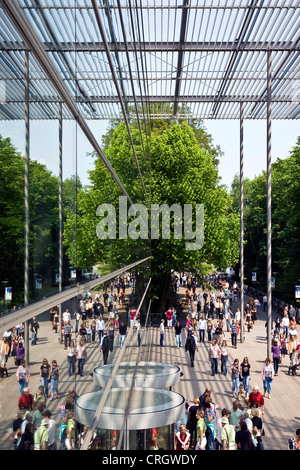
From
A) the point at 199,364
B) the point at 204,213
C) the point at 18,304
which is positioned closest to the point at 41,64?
the point at 18,304

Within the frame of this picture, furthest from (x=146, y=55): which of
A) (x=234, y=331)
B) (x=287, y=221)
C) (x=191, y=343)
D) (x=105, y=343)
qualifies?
(x=287, y=221)

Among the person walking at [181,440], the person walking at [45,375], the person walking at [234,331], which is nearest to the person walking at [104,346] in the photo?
the person walking at [45,375]

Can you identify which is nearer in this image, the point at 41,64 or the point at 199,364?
the point at 41,64

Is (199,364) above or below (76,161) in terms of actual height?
below

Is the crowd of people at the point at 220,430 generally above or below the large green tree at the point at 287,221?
below

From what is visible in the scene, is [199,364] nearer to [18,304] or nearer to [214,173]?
[214,173]

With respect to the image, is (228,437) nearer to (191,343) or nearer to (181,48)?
(191,343)

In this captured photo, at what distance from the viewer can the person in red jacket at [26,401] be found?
111 cm

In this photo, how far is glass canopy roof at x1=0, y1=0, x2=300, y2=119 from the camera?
4.69 feet

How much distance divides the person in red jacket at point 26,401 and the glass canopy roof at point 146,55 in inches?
24.8

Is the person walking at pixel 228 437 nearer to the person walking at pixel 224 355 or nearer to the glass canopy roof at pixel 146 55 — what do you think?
the glass canopy roof at pixel 146 55

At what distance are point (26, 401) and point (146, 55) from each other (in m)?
17.6

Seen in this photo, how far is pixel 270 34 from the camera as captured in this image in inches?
683
